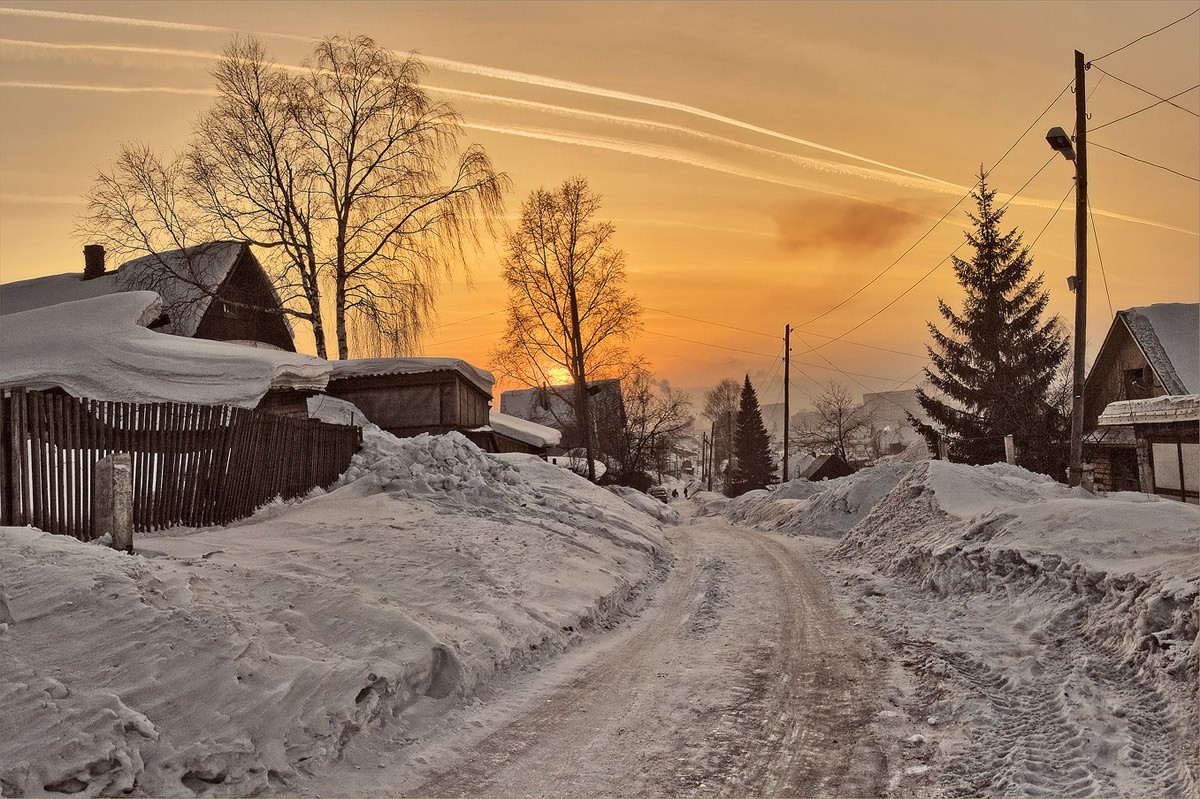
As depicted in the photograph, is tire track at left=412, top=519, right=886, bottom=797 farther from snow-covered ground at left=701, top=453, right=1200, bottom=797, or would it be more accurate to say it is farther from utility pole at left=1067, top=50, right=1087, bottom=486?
utility pole at left=1067, top=50, right=1087, bottom=486

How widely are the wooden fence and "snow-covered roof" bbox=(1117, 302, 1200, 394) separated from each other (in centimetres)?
2725

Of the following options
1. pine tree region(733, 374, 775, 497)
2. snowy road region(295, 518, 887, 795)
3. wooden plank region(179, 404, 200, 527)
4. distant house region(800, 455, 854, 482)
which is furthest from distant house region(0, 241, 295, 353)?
pine tree region(733, 374, 775, 497)

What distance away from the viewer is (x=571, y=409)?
46781 millimetres

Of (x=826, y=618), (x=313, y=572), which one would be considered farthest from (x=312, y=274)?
(x=826, y=618)

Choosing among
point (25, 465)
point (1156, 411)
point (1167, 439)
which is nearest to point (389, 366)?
point (25, 465)

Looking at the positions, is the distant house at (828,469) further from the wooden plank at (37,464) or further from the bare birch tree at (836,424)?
the wooden plank at (37,464)

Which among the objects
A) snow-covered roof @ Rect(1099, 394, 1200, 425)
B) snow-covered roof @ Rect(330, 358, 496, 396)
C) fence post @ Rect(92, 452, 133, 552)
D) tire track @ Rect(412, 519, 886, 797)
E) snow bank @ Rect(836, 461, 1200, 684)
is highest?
snow-covered roof @ Rect(330, 358, 496, 396)

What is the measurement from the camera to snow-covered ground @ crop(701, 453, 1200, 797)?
462cm

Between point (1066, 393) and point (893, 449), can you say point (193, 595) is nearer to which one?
point (1066, 393)

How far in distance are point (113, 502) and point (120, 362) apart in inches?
Answer: 245

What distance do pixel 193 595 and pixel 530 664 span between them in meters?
2.97

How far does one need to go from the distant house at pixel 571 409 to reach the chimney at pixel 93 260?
18136 millimetres

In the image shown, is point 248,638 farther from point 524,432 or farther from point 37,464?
point 524,432

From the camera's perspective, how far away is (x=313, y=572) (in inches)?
294
